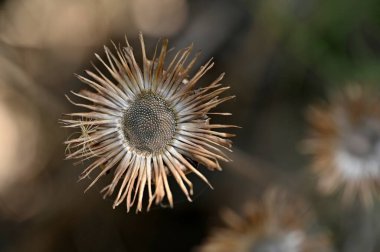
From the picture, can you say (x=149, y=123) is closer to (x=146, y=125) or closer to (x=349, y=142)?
(x=146, y=125)

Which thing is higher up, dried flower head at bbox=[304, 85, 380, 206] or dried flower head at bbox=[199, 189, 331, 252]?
dried flower head at bbox=[304, 85, 380, 206]

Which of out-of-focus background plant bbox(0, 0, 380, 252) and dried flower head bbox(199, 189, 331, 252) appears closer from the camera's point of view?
dried flower head bbox(199, 189, 331, 252)

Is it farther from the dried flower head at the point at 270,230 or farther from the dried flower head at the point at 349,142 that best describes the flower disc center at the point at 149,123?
the dried flower head at the point at 349,142

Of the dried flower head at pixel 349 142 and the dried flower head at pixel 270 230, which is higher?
the dried flower head at pixel 349 142

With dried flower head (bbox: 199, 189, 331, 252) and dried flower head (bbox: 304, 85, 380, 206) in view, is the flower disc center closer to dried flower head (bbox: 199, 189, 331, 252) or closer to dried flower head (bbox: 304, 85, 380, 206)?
dried flower head (bbox: 199, 189, 331, 252)

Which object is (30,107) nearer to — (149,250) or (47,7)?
(47,7)

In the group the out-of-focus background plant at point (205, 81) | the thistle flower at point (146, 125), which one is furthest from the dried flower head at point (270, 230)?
the thistle flower at point (146, 125)

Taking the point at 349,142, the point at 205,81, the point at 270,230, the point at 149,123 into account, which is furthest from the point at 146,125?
the point at 349,142

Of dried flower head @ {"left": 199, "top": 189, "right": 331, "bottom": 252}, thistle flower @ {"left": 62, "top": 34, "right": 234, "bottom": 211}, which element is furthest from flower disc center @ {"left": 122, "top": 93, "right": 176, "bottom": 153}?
dried flower head @ {"left": 199, "top": 189, "right": 331, "bottom": 252}
